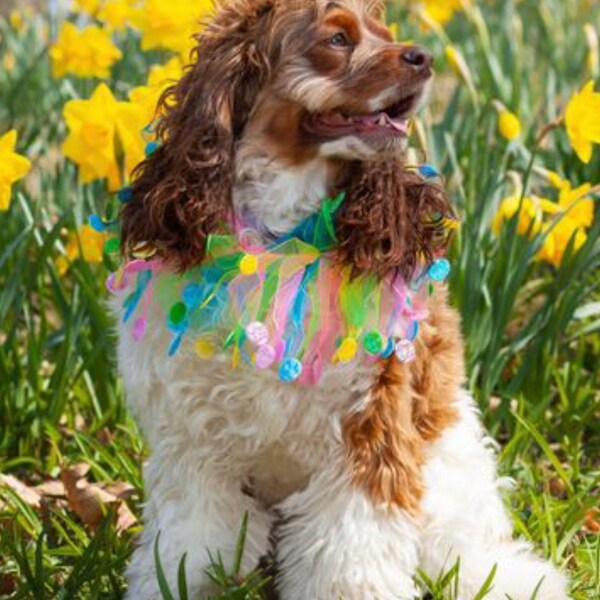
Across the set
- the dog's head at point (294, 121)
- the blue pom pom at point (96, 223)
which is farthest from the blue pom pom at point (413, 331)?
the blue pom pom at point (96, 223)

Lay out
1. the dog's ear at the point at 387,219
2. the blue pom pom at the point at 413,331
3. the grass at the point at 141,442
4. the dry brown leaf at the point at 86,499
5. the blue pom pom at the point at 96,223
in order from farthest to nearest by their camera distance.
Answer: the dry brown leaf at the point at 86,499 < the grass at the point at 141,442 < the blue pom pom at the point at 96,223 < the blue pom pom at the point at 413,331 < the dog's ear at the point at 387,219

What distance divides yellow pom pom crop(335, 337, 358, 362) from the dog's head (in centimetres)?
16

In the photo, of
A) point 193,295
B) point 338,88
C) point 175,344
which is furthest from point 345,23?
point 175,344

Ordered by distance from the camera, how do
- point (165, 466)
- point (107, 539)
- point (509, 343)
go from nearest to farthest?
1. point (165, 466)
2. point (107, 539)
3. point (509, 343)

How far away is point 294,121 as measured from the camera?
9.23ft

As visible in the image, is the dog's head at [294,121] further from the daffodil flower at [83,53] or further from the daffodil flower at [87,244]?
the daffodil flower at [83,53]

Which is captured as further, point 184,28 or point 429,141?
point 429,141

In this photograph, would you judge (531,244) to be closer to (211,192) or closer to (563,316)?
(563,316)

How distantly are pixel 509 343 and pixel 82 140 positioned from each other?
1423 mm

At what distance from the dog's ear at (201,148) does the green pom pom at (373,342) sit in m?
0.39

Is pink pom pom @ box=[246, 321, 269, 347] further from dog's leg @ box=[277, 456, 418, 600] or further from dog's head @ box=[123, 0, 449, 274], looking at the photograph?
dog's leg @ box=[277, 456, 418, 600]

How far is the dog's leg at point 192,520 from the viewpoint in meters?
3.00

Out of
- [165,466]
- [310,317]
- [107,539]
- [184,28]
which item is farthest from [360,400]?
→ [184,28]

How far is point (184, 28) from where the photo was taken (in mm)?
3992
